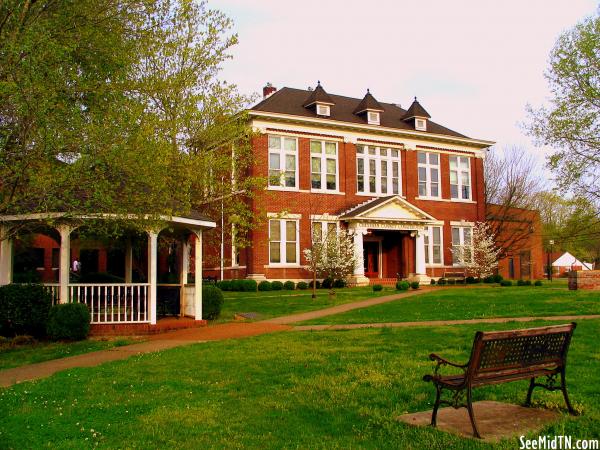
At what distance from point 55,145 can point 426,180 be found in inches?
1226

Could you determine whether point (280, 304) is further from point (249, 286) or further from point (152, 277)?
point (249, 286)

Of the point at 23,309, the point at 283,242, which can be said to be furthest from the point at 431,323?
the point at 283,242

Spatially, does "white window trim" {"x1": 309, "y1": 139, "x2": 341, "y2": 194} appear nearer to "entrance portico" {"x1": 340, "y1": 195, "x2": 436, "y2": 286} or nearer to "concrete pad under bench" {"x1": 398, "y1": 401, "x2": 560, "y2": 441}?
"entrance portico" {"x1": 340, "y1": 195, "x2": 436, "y2": 286}

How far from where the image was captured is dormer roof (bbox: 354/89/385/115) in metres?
38.2

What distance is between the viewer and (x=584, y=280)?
24438 mm

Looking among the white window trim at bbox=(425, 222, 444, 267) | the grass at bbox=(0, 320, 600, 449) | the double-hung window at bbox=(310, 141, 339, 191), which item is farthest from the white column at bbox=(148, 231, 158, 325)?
the white window trim at bbox=(425, 222, 444, 267)

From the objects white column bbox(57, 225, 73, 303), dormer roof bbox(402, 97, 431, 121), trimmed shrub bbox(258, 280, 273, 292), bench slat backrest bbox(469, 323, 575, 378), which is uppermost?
dormer roof bbox(402, 97, 431, 121)

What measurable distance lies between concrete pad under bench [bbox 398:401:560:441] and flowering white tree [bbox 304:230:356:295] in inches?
1007

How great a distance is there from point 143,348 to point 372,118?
27835 mm

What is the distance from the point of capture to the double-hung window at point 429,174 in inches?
1574

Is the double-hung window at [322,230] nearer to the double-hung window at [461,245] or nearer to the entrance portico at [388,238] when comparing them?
the entrance portico at [388,238]

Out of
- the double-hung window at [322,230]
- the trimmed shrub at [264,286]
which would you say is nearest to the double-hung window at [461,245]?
the double-hung window at [322,230]

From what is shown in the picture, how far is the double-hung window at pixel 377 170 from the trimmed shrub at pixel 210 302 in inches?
784

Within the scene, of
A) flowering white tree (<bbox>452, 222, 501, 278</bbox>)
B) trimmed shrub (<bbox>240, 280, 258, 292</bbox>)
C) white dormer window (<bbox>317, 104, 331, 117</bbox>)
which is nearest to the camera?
trimmed shrub (<bbox>240, 280, 258, 292</bbox>)
